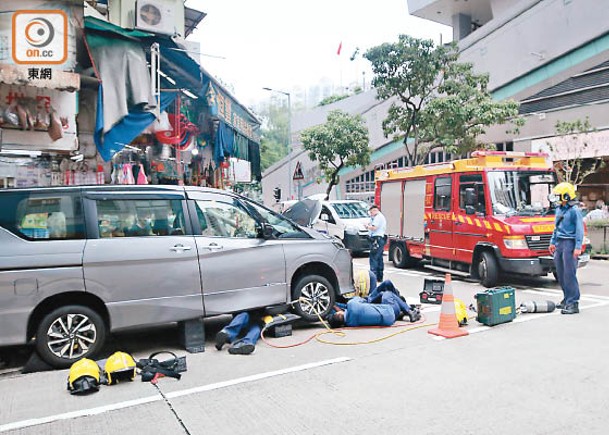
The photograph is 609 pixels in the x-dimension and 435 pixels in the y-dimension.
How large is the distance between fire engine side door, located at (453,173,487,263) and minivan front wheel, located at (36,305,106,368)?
25.3ft

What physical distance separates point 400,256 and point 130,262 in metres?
9.27

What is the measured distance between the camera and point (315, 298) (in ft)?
23.9

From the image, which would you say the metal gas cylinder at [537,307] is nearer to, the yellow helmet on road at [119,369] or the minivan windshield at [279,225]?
the minivan windshield at [279,225]

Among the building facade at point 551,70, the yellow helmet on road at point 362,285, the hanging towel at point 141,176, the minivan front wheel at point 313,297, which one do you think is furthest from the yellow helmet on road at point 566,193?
the building facade at point 551,70

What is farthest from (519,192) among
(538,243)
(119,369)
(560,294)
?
(119,369)

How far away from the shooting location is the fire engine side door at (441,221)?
38.3ft

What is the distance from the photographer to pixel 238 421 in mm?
4168

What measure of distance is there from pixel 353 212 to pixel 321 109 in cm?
4187

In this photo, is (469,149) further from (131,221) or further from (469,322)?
(131,221)

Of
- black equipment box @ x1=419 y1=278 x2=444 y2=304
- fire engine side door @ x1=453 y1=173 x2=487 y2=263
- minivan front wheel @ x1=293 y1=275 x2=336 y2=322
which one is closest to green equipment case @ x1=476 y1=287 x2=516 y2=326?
black equipment box @ x1=419 y1=278 x2=444 y2=304

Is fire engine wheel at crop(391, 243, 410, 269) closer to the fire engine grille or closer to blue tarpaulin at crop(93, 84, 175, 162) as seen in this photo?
the fire engine grille

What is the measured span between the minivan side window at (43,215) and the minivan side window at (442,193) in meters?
8.26

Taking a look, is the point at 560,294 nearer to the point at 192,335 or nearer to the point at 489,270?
the point at 489,270

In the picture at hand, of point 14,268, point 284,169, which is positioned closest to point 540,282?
point 14,268
